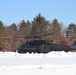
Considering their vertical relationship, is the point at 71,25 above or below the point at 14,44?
above

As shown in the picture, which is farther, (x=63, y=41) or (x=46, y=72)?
(x=63, y=41)

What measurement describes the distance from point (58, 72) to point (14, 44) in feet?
208

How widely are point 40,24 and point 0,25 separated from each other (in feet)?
31.1

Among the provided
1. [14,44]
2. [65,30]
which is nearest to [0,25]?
[14,44]

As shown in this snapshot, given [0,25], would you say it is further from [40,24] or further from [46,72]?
[46,72]

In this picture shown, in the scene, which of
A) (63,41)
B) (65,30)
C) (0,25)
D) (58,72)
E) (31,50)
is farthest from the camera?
(65,30)

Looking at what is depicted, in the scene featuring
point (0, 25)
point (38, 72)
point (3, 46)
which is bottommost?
point (38, 72)

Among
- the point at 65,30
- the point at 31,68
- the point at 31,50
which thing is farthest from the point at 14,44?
the point at 31,68

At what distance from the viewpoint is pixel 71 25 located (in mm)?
98250

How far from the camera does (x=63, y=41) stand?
75938 mm

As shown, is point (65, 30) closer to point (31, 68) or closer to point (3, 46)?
point (3, 46)

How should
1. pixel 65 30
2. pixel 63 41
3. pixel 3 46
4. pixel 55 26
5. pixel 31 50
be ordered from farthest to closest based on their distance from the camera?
1. pixel 65 30
2. pixel 55 26
3. pixel 63 41
4. pixel 3 46
5. pixel 31 50

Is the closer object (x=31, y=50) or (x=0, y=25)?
(x=31, y=50)

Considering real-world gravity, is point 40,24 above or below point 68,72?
above
